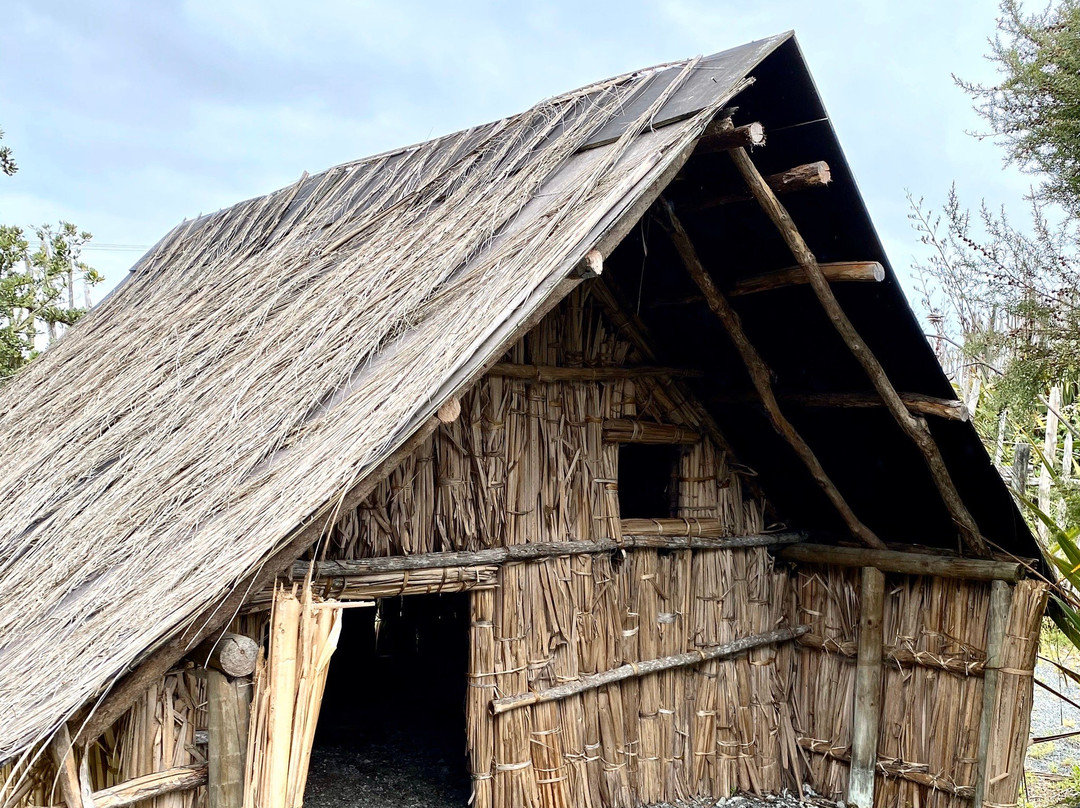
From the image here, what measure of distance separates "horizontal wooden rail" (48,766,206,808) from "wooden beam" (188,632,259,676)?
421 mm

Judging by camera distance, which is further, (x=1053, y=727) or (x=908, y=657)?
(x=1053, y=727)

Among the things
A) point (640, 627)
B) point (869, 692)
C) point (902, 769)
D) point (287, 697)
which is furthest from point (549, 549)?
point (902, 769)

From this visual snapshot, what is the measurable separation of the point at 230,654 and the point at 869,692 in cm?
451

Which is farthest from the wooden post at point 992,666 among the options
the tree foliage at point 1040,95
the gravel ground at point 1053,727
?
the tree foliage at point 1040,95

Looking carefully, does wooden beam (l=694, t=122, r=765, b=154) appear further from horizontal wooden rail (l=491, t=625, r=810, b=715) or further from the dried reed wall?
horizontal wooden rail (l=491, t=625, r=810, b=715)

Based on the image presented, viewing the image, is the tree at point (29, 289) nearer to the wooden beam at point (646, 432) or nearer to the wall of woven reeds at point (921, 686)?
the wooden beam at point (646, 432)

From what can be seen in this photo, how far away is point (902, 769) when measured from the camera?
5793 millimetres

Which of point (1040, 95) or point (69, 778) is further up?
point (1040, 95)

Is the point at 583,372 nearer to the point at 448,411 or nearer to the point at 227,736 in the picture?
the point at 448,411

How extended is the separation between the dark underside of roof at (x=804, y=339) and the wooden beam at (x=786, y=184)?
5cm

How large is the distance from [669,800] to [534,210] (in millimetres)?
3849

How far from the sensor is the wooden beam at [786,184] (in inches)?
161

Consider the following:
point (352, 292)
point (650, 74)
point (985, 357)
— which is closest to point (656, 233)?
point (650, 74)

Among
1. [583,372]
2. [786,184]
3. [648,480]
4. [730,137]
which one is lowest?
[648,480]
